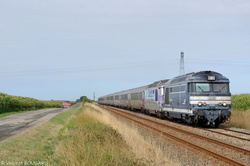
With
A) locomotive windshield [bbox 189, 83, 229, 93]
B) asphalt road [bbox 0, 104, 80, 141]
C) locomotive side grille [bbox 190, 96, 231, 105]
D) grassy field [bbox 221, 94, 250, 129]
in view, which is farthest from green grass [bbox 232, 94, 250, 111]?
asphalt road [bbox 0, 104, 80, 141]

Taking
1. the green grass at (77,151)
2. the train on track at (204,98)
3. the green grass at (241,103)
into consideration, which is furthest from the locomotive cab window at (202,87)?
the green grass at (241,103)

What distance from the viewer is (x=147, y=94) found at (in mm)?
36938

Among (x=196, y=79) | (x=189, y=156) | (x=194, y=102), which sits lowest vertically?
(x=189, y=156)

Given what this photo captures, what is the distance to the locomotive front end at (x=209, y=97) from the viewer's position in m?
19.6

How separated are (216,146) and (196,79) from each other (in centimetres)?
758

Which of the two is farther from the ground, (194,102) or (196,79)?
(196,79)

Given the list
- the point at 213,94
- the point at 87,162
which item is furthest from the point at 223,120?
the point at 87,162

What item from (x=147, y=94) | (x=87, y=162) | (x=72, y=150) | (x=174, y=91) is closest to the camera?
(x=87, y=162)

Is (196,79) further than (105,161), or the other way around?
(196,79)

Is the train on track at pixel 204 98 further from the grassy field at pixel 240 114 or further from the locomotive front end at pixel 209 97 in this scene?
the grassy field at pixel 240 114

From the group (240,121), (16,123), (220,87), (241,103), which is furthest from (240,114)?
(16,123)

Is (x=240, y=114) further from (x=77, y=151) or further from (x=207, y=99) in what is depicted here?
(x=77, y=151)

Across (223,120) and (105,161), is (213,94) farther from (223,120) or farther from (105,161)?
(105,161)

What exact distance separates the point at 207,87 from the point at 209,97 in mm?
696
